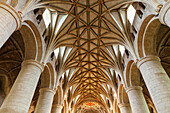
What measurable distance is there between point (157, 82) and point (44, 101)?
8864 millimetres

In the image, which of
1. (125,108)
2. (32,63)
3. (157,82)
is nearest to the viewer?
(157,82)

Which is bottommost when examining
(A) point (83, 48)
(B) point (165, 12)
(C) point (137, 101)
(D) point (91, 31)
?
(C) point (137, 101)

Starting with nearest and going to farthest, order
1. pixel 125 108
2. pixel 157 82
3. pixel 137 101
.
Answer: pixel 157 82 < pixel 137 101 < pixel 125 108

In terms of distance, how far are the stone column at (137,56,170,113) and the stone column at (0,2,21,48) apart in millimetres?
8225

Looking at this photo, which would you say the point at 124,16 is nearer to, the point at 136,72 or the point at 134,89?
the point at 136,72

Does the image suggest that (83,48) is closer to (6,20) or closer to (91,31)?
(91,31)

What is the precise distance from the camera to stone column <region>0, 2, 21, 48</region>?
570 cm

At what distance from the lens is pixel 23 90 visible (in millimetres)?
7621

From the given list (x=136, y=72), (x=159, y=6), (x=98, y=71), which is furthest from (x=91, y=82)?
(x=159, y=6)

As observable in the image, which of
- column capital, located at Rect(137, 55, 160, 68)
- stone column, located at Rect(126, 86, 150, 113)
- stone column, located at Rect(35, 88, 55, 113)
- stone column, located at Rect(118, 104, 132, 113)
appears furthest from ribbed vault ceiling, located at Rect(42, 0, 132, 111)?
stone column, located at Rect(118, 104, 132, 113)

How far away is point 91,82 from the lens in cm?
2322

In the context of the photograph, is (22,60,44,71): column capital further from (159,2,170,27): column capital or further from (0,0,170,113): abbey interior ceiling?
(159,2,170,27): column capital

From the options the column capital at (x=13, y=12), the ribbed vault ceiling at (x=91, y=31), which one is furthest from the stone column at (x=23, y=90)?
the ribbed vault ceiling at (x=91, y=31)

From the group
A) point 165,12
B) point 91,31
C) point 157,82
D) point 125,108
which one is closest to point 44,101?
point 91,31
